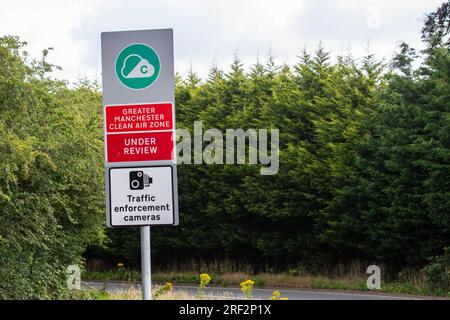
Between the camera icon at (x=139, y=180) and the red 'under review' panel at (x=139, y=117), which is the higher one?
the red 'under review' panel at (x=139, y=117)

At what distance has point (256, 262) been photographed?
3039 cm

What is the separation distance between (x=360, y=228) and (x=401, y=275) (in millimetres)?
1982

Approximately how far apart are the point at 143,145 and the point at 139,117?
0.25 metres

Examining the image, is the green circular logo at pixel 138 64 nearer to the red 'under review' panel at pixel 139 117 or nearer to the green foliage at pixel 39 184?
the red 'under review' panel at pixel 139 117

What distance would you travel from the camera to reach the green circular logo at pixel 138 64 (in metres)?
6.75

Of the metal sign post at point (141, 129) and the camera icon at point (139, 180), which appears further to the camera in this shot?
the camera icon at point (139, 180)

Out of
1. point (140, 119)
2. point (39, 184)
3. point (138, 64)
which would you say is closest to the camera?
point (138, 64)

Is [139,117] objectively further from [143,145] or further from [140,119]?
[143,145]

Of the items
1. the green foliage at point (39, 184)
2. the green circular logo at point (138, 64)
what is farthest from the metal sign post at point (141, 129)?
the green foliage at point (39, 184)

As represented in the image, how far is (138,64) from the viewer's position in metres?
6.75

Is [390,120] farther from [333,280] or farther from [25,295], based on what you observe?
[25,295]

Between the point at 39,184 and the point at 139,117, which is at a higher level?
the point at 139,117

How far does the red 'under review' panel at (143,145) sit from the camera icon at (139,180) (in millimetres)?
131

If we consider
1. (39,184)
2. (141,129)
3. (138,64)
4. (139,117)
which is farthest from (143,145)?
(39,184)
